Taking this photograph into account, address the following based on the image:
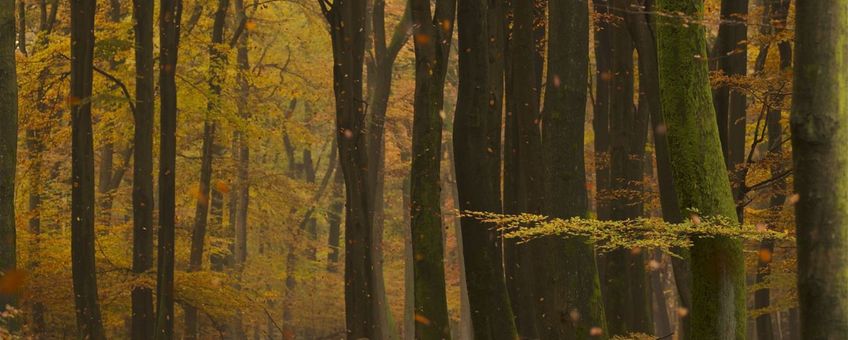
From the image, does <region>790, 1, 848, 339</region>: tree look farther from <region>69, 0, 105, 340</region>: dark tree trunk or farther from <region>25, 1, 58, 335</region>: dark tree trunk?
<region>25, 1, 58, 335</region>: dark tree trunk

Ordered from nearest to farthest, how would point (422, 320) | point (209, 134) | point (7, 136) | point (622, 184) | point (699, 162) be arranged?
point (699, 162), point (7, 136), point (422, 320), point (622, 184), point (209, 134)

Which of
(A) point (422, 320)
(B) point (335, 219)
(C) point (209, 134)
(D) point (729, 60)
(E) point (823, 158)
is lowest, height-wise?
(B) point (335, 219)

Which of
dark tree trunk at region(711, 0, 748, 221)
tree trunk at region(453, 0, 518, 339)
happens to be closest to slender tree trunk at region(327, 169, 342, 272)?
dark tree trunk at region(711, 0, 748, 221)

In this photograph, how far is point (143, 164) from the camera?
17.7 meters

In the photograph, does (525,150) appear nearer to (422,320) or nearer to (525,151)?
(525,151)

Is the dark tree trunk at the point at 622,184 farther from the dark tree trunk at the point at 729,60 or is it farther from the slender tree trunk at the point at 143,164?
the slender tree trunk at the point at 143,164

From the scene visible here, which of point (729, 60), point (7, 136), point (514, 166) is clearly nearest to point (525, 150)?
point (514, 166)

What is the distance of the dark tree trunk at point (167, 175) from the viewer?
56.5 ft

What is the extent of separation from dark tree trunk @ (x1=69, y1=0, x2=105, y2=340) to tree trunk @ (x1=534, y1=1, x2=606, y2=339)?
7786 millimetres

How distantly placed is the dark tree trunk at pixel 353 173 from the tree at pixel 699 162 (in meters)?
8.30

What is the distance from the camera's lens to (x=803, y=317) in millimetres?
6586

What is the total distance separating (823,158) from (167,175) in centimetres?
1331

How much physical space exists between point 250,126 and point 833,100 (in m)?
17.5

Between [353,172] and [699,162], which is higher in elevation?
[699,162]
